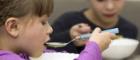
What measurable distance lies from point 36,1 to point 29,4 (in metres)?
0.01

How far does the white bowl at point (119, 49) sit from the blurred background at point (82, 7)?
12.4 inches

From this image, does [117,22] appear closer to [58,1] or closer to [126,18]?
[126,18]

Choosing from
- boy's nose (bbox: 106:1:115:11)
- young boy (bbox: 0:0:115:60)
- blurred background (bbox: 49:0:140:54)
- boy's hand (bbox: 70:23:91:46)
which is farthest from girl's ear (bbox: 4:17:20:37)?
blurred background (bbox: 49:0:140:54)

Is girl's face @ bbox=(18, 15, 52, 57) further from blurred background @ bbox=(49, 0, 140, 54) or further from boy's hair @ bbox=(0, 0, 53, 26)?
blurred background @ bbox=(49, 0, 140, 54)

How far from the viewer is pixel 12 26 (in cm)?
62

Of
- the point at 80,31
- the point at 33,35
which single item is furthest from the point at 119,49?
the point at 33,35

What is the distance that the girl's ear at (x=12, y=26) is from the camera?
615mm

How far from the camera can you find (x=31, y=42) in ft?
2.13

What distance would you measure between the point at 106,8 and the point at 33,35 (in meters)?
0.47

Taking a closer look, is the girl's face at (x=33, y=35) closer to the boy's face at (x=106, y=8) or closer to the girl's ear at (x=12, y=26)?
the girl's ear at (x=12, y=26)

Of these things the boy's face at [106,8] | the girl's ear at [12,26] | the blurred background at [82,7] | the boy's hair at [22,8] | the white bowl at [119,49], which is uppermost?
the blurred background at [82,7]

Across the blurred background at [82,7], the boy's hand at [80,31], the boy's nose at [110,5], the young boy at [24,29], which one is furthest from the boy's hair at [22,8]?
the blurred background at [82,7]

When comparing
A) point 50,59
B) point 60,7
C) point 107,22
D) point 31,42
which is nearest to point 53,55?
point 50,59

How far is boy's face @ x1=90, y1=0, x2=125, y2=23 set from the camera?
107cm
